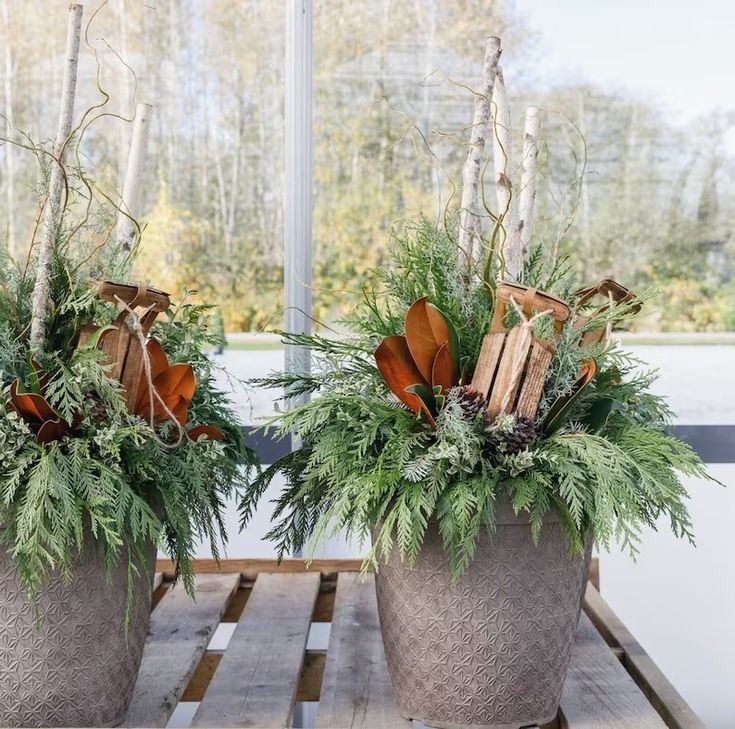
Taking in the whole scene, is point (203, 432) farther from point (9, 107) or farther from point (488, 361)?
point (9, 107)

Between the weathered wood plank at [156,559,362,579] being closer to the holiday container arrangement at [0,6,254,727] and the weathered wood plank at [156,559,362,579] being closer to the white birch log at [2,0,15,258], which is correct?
the holiday container arrangement at [0,6,254,727]

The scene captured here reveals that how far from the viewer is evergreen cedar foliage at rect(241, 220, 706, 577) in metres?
0.81

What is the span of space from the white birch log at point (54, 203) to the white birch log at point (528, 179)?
0.49m

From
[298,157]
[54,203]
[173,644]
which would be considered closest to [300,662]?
[173,644]

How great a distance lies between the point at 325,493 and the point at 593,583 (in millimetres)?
664

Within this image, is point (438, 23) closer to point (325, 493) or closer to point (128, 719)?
point (325, 493)

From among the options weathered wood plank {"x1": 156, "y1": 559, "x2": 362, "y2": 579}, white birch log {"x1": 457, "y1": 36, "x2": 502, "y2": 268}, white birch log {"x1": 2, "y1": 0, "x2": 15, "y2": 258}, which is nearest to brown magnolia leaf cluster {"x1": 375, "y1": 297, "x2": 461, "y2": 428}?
white birch log {"x1": 457, "y1": 36, "x2": 502, "y2": 268}

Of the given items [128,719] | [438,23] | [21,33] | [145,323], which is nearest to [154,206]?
[21,33]

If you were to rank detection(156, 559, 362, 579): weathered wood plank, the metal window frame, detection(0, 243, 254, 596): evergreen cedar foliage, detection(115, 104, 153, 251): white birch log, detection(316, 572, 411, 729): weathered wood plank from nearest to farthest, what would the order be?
detection(0, 243, 254, 596): evergreen cedar foliage, detection(316, 572, 411, 729): weathered wood plank, detection(115, 104, 153, 251): white birch log, detection(156, 559, 362, 579): weathered wood plank, the metal window frame

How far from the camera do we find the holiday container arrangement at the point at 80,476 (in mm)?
790

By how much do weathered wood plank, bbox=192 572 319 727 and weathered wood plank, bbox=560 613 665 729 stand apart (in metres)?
0.30

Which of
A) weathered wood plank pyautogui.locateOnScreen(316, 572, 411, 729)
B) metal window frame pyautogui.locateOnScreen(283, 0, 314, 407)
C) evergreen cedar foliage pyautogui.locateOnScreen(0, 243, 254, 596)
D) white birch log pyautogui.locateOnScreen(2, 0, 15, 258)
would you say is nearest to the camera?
evergreen cedar foliage pyautogui.locateOnScreen(0, 243, 254, 596)

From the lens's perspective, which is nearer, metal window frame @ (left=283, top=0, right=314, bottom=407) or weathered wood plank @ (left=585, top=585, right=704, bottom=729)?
weathered wood plank @ (left=585, top=585, right=704, bottom=729)

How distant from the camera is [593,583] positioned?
1.43 m
